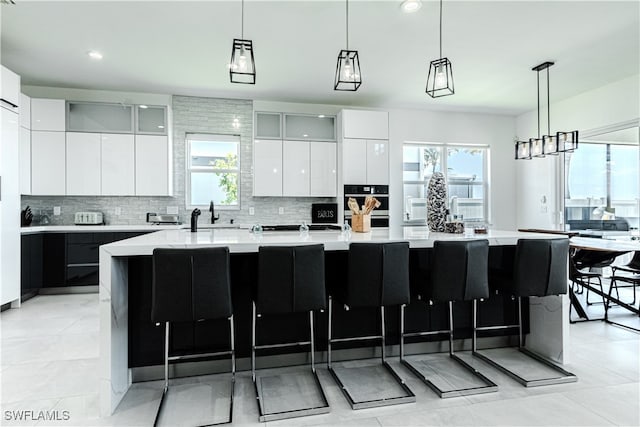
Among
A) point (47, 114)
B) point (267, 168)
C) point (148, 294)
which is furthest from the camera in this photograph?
point (267, 168)

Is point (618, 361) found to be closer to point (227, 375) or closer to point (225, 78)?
point (227, 375)

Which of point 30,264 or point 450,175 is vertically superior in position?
point 450,175

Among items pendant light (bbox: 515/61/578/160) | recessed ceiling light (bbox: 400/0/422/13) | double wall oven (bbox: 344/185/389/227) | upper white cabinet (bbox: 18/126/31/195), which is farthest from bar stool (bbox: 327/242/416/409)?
upper white cabinet (bbox: 18/126/31/195)

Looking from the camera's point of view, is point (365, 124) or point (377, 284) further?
point (365, 124)

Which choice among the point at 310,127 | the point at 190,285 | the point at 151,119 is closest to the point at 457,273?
the point at 190,285

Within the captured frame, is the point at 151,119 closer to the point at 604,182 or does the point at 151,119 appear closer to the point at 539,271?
the point at 539,271

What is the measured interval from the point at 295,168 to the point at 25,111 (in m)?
3.72

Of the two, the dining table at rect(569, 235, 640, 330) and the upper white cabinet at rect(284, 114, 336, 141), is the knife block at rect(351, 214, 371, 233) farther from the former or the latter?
the upper white cabinet at rect(284, 114, 336, 141)

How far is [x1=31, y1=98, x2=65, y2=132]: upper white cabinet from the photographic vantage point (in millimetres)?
4969

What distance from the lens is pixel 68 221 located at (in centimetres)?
540

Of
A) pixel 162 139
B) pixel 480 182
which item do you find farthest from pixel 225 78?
pixel 480 182

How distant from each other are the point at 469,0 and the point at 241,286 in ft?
9.80

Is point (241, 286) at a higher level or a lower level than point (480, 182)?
lower

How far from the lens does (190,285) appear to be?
78.7 inches
